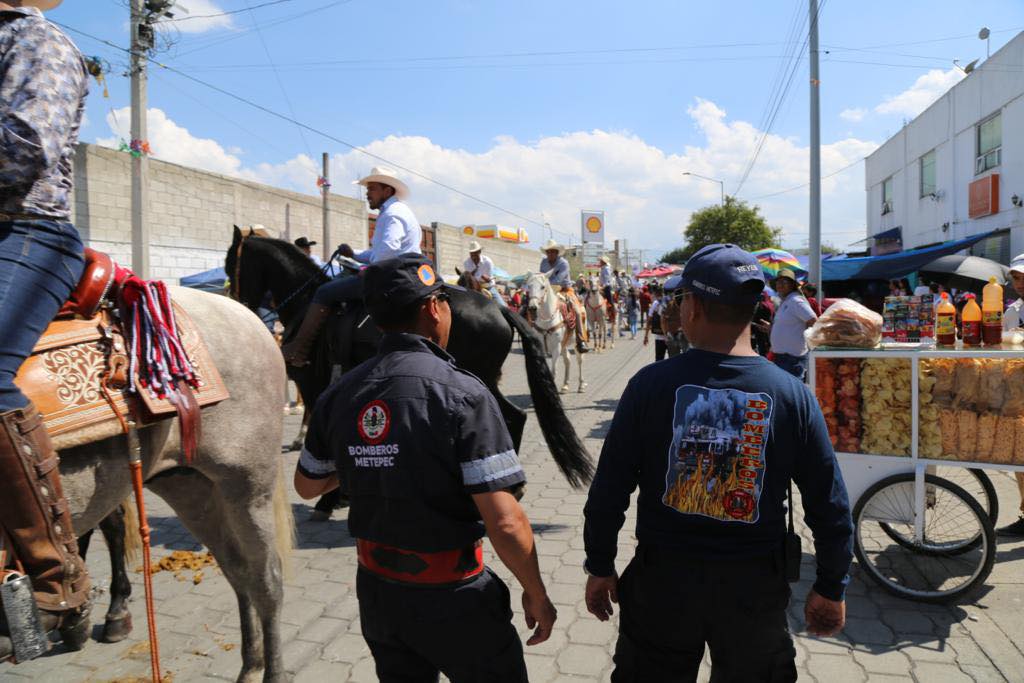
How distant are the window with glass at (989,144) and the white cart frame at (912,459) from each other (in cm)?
1980

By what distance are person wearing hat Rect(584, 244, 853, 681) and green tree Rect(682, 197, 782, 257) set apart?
148ft

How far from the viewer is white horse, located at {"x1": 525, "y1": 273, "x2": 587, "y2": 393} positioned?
1205cm

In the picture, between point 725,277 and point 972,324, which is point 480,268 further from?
point 725,277

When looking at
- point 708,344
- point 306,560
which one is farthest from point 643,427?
point 306,560

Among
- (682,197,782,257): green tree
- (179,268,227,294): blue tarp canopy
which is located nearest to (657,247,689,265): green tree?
(682,197,782,257): green tree

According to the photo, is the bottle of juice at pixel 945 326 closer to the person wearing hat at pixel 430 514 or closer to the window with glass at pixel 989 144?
the person wearing hat at pixel 430 514

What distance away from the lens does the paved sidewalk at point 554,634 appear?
3295 millimetres

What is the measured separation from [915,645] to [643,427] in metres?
2.55

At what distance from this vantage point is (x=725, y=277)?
207 cm

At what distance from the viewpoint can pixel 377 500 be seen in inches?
75.0

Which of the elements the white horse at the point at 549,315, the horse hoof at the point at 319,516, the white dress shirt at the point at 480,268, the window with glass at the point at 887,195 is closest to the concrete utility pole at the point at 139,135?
the white dress shirt at the point at 480,268

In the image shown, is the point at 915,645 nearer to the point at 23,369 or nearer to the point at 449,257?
the point at 23,369

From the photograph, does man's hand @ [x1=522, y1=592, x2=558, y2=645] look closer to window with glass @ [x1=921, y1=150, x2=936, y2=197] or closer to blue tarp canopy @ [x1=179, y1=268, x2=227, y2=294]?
blue tarp canopy @ [x1=179, y1=268, x2=227, y2=294]

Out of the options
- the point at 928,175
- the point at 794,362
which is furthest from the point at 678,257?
the point at 794,362
